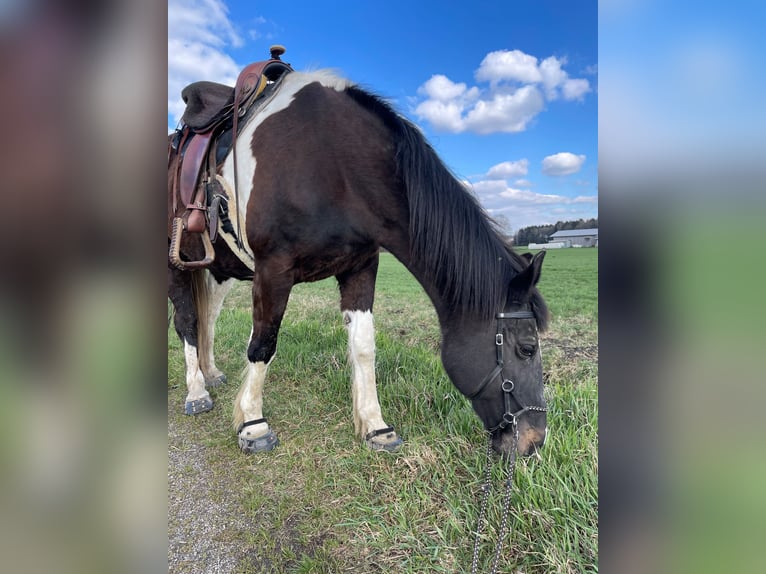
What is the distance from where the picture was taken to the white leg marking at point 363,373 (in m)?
2.65

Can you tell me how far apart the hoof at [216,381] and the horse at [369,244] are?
3.79 ft

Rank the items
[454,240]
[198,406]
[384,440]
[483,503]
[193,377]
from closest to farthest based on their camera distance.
→ 1. [483,503]
2. [454,240]
3. [384,440]
4. [198,406]
5. [193,377]

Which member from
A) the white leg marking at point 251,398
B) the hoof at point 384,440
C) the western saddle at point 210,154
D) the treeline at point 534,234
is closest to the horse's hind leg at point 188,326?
the white leg marking at point 251,398

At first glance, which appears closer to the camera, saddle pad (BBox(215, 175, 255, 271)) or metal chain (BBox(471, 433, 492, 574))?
metal chain (BBox(471, 433, 492, 574))

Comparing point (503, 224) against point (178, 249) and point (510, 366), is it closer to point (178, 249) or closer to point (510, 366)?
point (510, 366)

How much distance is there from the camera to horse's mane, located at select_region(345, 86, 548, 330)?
6.79 ft

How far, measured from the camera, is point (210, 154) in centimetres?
270

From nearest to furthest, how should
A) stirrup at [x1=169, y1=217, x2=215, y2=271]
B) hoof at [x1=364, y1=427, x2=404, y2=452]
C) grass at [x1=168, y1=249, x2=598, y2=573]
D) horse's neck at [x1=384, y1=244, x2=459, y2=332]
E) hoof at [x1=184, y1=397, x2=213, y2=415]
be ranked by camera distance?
grass at [x1=168, y1=249, x2=598, y2=573]
horse's neck at [x1=384, y1=244, x2=459, y2=332]
hoof at [x1=364, y1=427, x2=404, y2=452]
stirrup at [x1=169, y1=217, x2=215, y2=271]
hoof at [x1=184, y1=397, x2=213, y2=415]

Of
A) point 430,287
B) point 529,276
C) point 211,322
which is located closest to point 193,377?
point 211,322

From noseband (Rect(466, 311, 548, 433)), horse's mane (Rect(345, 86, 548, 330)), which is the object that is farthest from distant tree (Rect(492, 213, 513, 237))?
noseband (Rect(466, 311, 548, 433))

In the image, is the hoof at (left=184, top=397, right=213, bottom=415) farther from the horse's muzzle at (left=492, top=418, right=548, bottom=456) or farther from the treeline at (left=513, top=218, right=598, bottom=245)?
the treeline at (left=513, top=218, right=598, bottom=245)

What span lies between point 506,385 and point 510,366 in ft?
0.33
